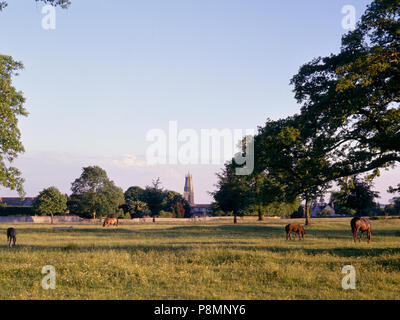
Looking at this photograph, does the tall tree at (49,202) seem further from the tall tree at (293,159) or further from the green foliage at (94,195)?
the tall tree at (293,159)

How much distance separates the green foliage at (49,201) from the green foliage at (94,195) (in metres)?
9.73

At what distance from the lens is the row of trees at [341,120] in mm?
18062

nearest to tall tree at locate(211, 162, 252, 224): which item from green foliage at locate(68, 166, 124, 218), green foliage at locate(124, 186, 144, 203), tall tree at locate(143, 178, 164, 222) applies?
tall tree at locate(143, 178, 164, 222)

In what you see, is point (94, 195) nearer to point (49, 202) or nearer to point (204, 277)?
point (49, 202)

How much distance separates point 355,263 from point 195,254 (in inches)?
318

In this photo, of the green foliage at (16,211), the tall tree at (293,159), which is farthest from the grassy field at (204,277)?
the green foliage at (16,211)

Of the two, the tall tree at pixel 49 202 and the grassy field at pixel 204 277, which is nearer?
the grassy field at pixel 204 277

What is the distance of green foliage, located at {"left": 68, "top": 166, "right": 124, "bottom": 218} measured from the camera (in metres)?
99.8

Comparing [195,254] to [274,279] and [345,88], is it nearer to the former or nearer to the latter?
[274,279]

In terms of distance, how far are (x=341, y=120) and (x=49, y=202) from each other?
271ft

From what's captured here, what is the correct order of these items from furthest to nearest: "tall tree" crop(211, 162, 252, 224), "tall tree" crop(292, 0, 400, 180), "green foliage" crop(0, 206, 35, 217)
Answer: "green foliage" crop(0, 206, 35, 217), "tall tree" crop(211, 162, 252, 224), "tall tree" crop(292, 0, 400, 180)

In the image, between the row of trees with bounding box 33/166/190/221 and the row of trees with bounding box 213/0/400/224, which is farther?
the row of trees with bounding box 33/166/190/221

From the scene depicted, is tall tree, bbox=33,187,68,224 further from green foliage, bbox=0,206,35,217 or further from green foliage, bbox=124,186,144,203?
green foliage, bbox=124,186,144,203
